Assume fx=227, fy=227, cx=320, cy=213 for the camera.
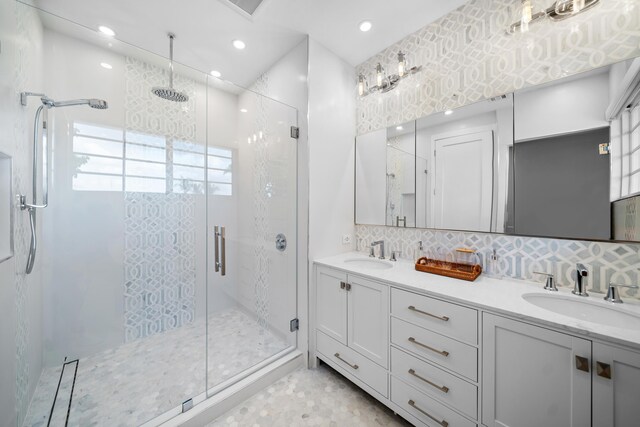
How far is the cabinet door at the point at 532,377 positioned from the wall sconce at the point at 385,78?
6.03 feet

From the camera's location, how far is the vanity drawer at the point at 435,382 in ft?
3.67

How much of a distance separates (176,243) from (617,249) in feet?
9.91

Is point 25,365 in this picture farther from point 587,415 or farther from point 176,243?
point 587,415

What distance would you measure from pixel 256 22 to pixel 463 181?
202cm

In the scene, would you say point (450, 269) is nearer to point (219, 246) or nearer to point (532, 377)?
point (532, 377)

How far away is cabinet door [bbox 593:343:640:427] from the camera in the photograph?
772mm

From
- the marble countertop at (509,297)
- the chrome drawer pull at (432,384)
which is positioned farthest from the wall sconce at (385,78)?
the chrome drawer pull at (432,384)

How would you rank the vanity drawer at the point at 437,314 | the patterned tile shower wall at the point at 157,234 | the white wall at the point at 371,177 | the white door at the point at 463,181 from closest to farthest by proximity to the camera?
1. the vanity drawer at the point at 437,314
2. the white door at the point at 463,181
3. the patterned tile shower wall at the point at 157,234
4. the white wall at the point at 371,177

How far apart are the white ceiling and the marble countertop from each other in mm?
1911

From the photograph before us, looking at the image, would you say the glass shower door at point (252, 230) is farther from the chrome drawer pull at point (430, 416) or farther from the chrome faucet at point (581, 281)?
the chrome faucet at point (581, 281)

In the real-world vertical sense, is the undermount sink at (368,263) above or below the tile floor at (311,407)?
above

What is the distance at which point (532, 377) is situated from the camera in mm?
950

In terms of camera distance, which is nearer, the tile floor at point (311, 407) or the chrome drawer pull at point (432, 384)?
the chrome drawer pull at point (432, 384)

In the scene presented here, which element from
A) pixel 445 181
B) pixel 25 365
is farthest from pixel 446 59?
pixel 25 365
